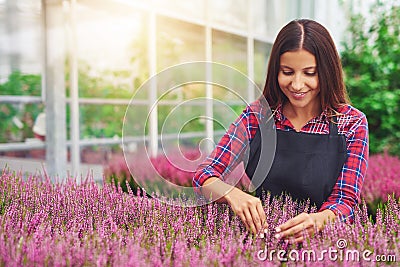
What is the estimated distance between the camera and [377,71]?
Result: 27.3ft

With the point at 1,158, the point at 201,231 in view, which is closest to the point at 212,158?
the point at 201,231

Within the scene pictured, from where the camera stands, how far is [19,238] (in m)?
1.61

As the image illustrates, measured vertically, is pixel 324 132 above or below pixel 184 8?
below

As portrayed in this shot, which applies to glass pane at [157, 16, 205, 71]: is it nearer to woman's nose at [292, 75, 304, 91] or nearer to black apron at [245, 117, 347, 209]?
black apron at [245, 117, 347, 209]

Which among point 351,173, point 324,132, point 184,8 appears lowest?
point 351,173

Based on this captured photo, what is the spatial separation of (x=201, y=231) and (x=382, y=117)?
269 inches

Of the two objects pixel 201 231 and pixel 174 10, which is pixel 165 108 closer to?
pixel 174 10

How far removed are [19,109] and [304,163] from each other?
3.34 meters

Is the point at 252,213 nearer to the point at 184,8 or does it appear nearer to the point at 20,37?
the point at 20,37

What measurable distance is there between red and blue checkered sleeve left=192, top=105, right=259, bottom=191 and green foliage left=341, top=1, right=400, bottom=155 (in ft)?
19.4

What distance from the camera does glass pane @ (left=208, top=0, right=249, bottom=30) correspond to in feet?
22.8

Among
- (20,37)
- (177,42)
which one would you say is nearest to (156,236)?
(20,37)

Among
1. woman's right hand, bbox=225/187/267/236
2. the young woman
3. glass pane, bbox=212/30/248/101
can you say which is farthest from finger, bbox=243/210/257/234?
glass pane, bbox=212/30/248/101

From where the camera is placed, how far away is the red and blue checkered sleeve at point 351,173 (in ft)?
6.82
